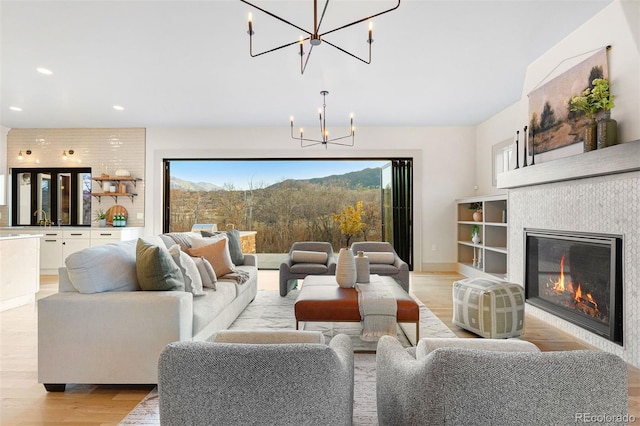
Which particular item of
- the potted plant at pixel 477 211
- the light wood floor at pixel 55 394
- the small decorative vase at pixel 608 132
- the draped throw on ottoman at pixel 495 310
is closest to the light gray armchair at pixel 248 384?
the light wood floor at pixel 55 394

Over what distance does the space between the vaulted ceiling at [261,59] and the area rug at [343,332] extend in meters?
2.90

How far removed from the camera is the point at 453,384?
986 mm

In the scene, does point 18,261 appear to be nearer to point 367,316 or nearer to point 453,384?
point 367,316

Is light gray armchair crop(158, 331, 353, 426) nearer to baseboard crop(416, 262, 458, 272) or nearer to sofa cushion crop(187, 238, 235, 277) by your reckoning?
sofa cushion crop(187, 238, 235, 277)

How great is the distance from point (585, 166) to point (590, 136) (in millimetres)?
273

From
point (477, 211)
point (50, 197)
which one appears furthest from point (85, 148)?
point (477, 211)

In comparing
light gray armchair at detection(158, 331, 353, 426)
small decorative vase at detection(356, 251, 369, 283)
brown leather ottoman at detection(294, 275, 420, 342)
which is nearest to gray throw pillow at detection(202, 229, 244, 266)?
small decorative vase at detection(356, 251, 369, 283)

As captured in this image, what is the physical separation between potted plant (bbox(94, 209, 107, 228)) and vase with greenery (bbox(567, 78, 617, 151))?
306 inches

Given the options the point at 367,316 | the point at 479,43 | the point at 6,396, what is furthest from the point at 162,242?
the point at 479,43

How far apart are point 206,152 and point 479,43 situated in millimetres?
5369

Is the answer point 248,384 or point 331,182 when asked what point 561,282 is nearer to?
point 248,384

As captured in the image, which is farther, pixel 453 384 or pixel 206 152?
pixel 206 152

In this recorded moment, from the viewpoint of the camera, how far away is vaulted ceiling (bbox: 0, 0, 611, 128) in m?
3.34

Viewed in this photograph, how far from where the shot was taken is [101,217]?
7426 mm
